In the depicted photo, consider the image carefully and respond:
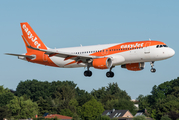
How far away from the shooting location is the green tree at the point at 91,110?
140625 millimetres

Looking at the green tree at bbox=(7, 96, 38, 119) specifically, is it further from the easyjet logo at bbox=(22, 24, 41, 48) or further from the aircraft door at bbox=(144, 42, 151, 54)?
the aircraft door at bbox=(144, 42, 151, 54)

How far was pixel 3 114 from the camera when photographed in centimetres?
12812

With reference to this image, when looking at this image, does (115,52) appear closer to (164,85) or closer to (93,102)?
(93,102)

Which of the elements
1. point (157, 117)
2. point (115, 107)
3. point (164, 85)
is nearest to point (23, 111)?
point (115, 107)

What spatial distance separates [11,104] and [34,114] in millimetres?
11278

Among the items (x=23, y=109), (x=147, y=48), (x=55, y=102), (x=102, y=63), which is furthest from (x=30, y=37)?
(x=55, y=102)

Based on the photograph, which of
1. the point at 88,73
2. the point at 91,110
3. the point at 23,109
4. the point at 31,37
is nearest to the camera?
the point at 88,73

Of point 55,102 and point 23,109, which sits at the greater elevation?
point 55,102

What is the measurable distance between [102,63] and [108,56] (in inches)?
91.3

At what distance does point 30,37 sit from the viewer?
70.2 meters

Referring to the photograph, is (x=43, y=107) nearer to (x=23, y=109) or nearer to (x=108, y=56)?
(x=23, y=109)

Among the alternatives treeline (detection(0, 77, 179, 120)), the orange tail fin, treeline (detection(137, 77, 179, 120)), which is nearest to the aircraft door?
the orange tail fin

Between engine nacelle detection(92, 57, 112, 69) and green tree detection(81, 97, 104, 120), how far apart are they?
83.8m

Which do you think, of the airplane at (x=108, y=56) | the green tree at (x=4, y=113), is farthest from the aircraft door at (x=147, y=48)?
the green tree at (x=4, y=113)
